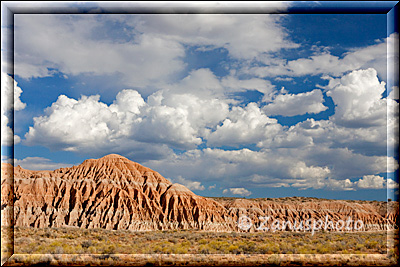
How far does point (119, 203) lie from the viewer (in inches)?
1702

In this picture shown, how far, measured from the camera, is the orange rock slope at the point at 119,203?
40.0 meters

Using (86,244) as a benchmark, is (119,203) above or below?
above

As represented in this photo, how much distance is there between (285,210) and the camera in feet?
192

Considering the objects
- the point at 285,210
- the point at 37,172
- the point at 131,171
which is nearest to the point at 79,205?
the point at 37,172

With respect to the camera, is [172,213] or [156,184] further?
[156,184]

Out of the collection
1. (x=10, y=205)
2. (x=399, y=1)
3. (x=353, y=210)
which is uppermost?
(x=399, y=1)

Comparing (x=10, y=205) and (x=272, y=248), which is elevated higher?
(x=10, y=205)

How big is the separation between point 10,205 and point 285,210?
47.7m

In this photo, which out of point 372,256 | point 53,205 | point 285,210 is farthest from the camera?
point 285,210

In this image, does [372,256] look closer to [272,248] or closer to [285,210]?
[272,248]

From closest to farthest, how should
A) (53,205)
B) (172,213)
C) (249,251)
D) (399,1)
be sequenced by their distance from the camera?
(399,1) < (249,251) < (53,205) < (172,213)

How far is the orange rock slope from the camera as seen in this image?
131ft

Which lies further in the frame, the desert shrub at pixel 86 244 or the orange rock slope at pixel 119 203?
the orange rock slope at pixel 119 203

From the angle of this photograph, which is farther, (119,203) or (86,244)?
(119,203)
